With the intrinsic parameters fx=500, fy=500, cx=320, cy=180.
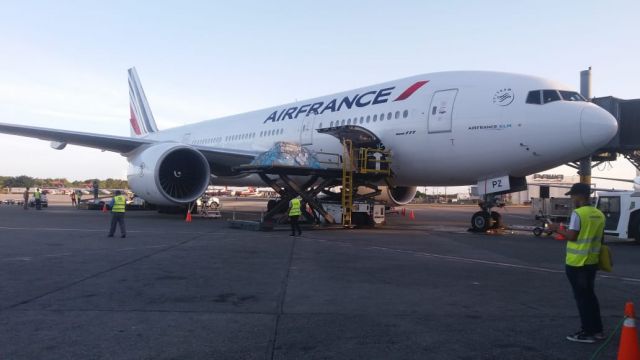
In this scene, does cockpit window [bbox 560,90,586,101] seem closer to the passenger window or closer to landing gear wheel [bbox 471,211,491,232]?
the passenger window

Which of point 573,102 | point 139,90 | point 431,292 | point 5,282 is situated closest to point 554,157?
point 573,102

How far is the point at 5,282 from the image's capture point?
5.88 metres

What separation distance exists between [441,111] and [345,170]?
10.3 feet

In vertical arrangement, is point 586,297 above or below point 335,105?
below

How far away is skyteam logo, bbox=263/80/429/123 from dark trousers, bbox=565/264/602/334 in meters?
10.3

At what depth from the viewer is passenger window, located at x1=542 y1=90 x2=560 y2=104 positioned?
1154 cm

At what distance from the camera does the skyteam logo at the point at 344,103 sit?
559 inches

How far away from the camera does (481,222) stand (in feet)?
45.1

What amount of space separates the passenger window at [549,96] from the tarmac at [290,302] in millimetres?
3774

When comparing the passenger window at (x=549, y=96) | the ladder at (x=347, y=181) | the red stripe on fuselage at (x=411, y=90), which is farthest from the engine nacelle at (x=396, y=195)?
the passenger window at (x=549, y=96)

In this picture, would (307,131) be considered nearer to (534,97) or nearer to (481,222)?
(481,222)

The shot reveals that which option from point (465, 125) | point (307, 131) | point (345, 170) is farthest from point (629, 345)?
point (307, 131)

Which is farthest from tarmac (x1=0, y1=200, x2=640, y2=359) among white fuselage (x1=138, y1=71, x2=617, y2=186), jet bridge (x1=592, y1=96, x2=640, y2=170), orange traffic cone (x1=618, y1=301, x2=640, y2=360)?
jet bridge (x1=592, y1=96, x2=640, y2=170)

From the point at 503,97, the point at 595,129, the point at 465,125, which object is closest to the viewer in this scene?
the point at 595,129
